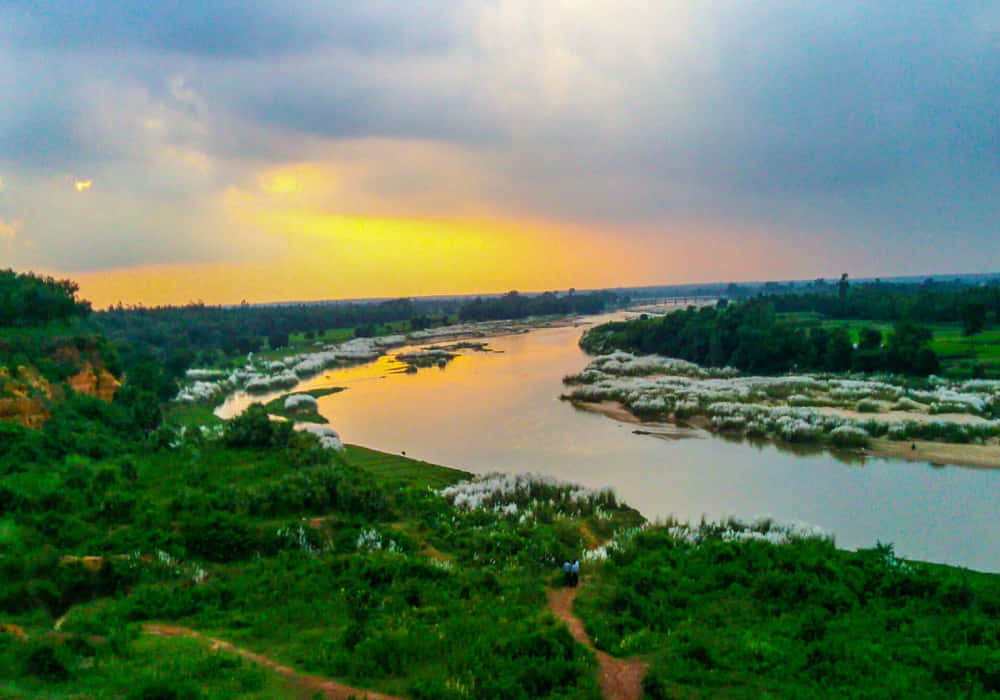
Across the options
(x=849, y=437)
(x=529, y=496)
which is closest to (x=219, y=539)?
(x=529, y=496)

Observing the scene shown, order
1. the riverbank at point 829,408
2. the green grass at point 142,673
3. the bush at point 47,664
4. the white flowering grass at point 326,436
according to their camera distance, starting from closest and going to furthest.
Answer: the green grass at point 142,673 → the bush at point 47,664 → the white flowering grass at point 326,436 → the riverbank at point 829,408

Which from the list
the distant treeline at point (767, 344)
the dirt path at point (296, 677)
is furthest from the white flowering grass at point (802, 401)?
the dirt path at point (296, 677)

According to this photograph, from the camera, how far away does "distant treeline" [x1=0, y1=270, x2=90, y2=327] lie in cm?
2902

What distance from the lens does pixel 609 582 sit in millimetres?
12211

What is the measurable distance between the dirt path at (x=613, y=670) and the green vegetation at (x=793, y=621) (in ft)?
0.53

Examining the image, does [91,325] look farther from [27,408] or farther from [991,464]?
[991,464]

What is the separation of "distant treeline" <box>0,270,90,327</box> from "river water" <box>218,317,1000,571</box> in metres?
13.4

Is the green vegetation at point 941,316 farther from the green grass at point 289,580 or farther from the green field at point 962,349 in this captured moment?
the green grass at point 289,580

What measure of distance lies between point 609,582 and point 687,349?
51.7 metres

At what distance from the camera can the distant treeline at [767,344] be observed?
47094 millimetres

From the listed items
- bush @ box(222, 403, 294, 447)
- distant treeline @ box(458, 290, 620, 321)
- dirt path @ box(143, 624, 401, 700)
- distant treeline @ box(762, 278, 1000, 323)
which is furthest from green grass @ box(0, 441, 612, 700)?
distant treeline @ box(458, 290, 620, 321)

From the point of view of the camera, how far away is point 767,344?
173 feet

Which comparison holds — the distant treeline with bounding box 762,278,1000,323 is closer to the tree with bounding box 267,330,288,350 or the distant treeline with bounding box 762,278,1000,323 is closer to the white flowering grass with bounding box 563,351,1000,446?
the white flowering grass with bounding box 563,351,1000,446

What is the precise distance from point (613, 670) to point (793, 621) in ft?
10.2
